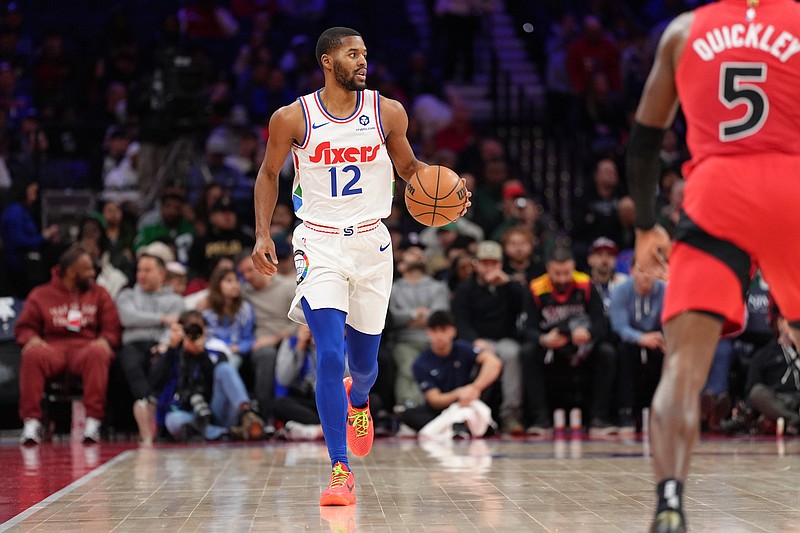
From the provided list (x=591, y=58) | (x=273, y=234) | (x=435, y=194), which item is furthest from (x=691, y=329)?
(x=591, y=58)

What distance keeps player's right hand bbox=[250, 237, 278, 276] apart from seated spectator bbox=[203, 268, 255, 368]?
5.69 m

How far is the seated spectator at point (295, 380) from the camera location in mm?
11445

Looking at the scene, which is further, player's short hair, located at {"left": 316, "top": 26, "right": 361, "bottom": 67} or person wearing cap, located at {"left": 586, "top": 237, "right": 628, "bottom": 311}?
person wearing cap, located at {"left": 586, "top": 237, "right": 628, "bottom": 311}

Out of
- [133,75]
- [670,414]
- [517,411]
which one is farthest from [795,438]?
[133,75]

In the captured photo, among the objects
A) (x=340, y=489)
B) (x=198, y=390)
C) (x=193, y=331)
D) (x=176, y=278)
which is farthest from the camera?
(x=176, y=278)

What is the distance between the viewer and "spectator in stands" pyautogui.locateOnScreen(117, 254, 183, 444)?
11758 millimetres

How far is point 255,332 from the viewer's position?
12.3 metres

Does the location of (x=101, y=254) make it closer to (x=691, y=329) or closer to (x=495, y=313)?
(x=495, y=313)

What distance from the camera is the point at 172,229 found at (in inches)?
547

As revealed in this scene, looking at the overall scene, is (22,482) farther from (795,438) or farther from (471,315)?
(795,438)

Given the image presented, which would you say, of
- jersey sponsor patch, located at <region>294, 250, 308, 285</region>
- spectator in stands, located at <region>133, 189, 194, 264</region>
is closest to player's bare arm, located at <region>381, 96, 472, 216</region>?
jersey sponsor patch, located at <region>294, 250, 308, 285</region>

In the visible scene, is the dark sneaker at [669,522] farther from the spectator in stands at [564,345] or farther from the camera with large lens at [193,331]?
the spectator in stands at [564,345]

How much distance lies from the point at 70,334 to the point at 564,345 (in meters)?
4.81

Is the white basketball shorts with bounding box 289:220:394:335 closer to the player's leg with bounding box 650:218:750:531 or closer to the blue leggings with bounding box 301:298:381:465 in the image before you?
the blue leggings with bounding box 301:298:381:465
